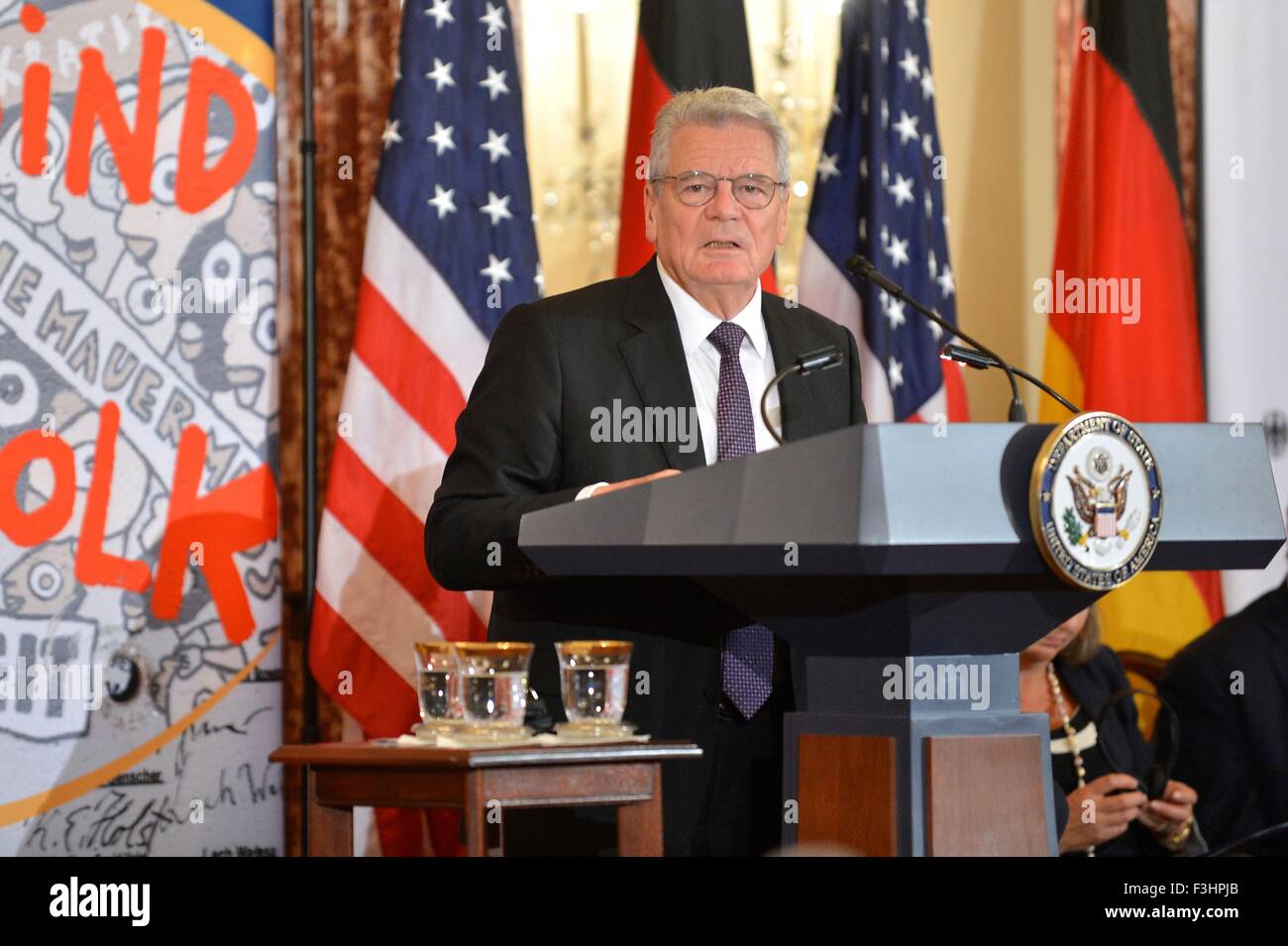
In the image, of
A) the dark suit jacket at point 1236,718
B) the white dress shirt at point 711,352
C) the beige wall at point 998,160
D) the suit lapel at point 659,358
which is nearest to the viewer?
the suit lapel at point 659,358

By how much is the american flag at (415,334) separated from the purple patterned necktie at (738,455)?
1.49 m

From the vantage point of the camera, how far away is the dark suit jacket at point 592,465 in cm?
202

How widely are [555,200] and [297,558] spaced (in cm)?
131

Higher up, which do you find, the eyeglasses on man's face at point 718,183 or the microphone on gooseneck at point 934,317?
the eyeglasses on man's face at point 718,183

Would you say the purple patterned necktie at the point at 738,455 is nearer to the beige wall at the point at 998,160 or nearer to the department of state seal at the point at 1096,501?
the department of state seal at the point at 1096,501

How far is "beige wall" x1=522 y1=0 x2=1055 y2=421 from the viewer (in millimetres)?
4438

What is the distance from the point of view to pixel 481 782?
5.28 ft

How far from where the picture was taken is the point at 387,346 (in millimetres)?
3674

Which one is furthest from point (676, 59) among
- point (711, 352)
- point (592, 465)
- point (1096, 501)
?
point (1096, 501)

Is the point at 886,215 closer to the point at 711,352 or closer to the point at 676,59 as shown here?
the point at 676,59

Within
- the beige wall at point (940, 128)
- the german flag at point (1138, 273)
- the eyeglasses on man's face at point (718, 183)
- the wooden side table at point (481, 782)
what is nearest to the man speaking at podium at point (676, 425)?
the eyeglasses on man's face at point (718, 183)

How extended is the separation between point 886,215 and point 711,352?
1.81 metres
